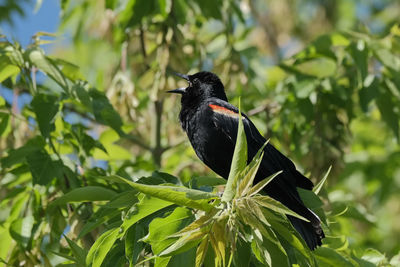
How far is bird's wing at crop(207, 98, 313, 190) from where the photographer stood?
269cm

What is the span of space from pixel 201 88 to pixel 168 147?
30.7 inches

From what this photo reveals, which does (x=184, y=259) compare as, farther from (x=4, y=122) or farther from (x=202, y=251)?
(x=4, y=122)

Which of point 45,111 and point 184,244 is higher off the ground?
point 45,111

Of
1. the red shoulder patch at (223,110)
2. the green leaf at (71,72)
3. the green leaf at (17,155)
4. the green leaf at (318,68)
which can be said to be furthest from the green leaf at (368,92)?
the green leaf at (17,155)

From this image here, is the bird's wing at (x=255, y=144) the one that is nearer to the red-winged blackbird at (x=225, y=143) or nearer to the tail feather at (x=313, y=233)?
the red-winged blackbird at (x=225, y=143)

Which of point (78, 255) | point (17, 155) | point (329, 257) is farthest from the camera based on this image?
point (17, 155)

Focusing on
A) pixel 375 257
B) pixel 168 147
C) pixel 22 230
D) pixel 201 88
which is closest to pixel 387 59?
pixel 201 88

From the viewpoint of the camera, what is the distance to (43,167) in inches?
114

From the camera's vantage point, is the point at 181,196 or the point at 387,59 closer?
the point at 181,196

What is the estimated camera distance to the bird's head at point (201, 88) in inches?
135

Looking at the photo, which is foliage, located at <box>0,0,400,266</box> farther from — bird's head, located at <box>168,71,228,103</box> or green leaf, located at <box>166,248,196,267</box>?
bird's head, located at <box>168,71,228,103</box>

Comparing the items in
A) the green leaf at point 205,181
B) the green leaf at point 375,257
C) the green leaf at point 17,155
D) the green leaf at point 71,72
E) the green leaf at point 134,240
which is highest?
the green leaf at point 71,72

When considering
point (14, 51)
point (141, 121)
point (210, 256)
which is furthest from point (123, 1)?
point (210, 256)

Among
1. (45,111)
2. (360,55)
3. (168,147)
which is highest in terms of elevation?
(45,111)
